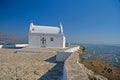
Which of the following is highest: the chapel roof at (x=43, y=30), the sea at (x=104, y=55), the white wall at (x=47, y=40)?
the chapel roof at (x=43, y=30)

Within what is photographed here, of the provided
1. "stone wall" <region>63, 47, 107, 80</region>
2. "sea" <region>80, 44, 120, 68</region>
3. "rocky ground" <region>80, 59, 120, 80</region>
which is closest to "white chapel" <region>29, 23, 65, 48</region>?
"sea" <region>80, 44, 120, 68</region>

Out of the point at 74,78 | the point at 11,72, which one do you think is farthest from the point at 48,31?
the point at 74,78

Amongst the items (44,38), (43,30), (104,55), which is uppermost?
(43,30)

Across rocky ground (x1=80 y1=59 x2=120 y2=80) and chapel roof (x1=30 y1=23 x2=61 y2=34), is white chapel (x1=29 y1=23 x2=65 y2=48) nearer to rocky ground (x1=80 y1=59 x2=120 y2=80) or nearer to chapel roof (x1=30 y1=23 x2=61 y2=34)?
chapel roof (x1=30 y1=23 x2=61 y2=34)

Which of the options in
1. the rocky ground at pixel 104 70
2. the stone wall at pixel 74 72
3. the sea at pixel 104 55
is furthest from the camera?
the sea at pixel 104 55

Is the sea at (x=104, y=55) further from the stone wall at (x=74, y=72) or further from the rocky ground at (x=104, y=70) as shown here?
the stone wall at (x=74, y=72)

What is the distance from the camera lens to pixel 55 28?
27.2 m

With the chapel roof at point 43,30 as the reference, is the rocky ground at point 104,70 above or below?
below

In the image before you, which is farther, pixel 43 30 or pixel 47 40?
pixel 43 30

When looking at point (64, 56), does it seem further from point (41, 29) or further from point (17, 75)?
point (41, 29)

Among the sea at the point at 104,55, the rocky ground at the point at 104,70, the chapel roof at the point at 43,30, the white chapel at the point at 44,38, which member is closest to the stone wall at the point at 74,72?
the rocky ground at the point at 104,70

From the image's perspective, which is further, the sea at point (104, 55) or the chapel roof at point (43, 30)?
the chapel roof at point (43, 30)

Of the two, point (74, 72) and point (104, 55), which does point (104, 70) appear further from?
point (104, 55)

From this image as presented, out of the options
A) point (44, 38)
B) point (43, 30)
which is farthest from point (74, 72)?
point (43, 30)
